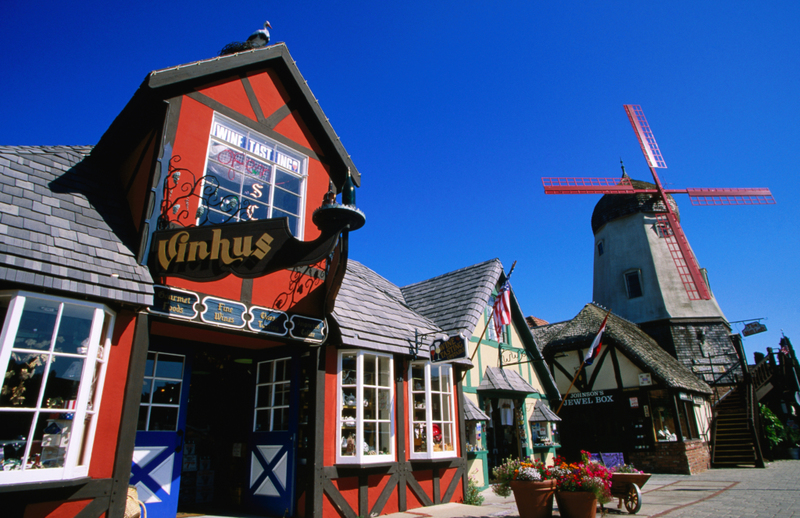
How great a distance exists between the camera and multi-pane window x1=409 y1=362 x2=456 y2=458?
960 centimetres

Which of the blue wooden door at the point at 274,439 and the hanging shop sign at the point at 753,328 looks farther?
the hanging shop sign at the point at 753,328

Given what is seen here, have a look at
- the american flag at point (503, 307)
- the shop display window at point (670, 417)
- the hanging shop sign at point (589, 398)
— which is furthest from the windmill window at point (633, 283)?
the american flag at point (503, 307)

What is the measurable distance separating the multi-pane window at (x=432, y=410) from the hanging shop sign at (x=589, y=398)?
12483 millimetres

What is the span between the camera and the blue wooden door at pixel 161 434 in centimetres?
682

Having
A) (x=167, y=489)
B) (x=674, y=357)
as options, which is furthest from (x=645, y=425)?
(x=167, y=489)

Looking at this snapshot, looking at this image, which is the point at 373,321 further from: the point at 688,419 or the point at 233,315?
the point at 688,419

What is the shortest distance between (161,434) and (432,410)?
544 cm

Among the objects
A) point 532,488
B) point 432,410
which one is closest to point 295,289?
point 432,410

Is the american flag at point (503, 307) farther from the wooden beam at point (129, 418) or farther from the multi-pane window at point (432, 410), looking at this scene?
the wooden beam at point (129, 418)

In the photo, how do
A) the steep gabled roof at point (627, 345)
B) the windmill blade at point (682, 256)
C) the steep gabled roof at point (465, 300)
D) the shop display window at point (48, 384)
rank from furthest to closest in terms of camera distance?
the windmill blade at point (682, 256), the steep gabled roof at point (627, 345), the steep gabled roof at point (465, 300), the shop display window at point (48, 384)

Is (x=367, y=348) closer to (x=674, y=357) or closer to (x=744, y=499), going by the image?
(x=744, y=499)

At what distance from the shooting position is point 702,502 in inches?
395

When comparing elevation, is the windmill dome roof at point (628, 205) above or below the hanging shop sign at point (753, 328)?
above

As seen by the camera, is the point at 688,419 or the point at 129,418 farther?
the point at 688,419
